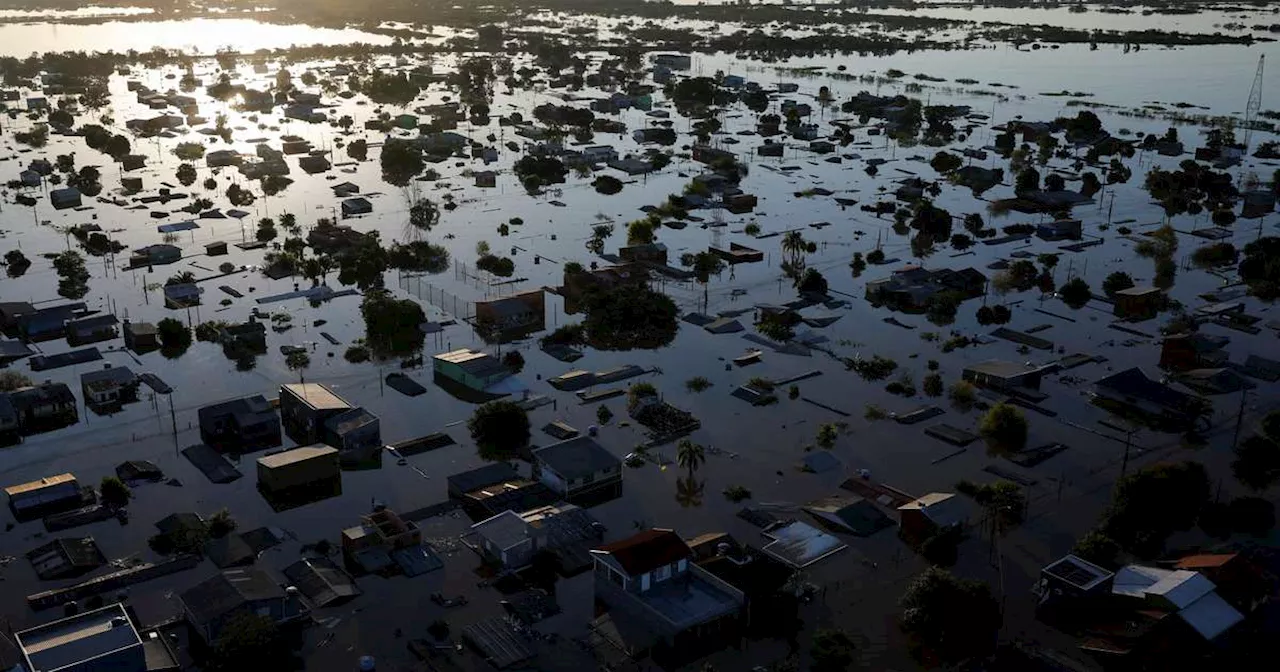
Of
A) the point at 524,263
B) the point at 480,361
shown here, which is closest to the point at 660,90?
the point at 524,263

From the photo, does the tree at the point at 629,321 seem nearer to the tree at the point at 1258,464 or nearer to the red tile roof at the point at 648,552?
the red tile roof at the point at 648,552

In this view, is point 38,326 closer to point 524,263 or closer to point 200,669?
point 524,263

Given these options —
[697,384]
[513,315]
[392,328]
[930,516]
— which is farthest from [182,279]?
[930,516]

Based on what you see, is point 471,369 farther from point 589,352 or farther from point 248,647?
point 248,647

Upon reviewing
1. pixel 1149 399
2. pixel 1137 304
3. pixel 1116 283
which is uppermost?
pixel 1116 283

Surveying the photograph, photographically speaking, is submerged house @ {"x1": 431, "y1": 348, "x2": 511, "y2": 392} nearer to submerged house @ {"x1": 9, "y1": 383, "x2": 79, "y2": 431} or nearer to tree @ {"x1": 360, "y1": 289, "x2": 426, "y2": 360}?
tree @ {"x1": 360, "y1": 289, "x2": 426, "y2": 360}

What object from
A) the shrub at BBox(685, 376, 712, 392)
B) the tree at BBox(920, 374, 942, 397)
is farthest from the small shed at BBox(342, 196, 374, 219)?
the tree at BBox(920, 374, 942, 397)
